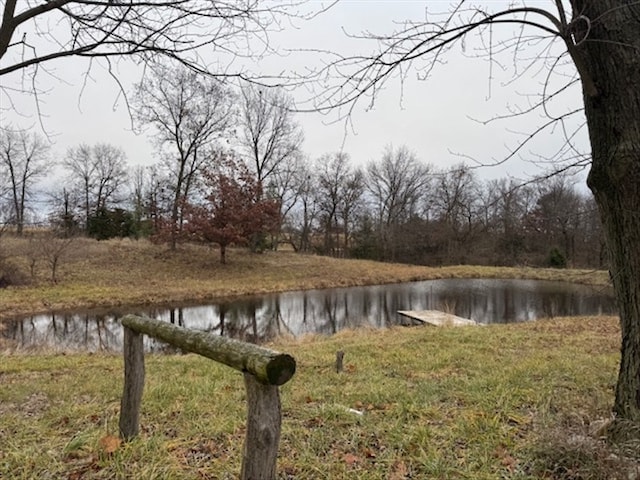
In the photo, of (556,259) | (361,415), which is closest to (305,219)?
(556,259)

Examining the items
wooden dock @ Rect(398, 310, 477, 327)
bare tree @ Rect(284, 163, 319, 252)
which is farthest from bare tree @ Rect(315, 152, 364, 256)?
wooden dock @ Rect(398, 310, 477, 327)

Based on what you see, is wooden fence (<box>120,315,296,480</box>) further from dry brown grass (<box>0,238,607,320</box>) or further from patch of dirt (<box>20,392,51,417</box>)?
dry brown grass (<box>0,238,607,320</box>)

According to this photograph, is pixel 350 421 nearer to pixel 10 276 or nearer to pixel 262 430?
pixel 262 430

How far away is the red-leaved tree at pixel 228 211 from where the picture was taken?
19.2 m

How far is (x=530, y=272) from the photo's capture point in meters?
24.2

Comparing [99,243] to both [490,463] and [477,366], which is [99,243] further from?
[490,463]

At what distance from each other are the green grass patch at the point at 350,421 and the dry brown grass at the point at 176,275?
9.64m

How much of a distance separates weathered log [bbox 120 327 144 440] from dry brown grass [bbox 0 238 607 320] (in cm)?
1152

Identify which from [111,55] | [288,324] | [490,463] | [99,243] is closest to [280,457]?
[490,463]

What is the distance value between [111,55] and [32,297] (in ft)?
42.6

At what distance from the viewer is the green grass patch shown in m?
2.18

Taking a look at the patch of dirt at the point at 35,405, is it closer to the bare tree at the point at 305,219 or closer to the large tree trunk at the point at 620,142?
the large tree trunk at the point at 620,142

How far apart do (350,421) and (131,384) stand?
54.7 inches

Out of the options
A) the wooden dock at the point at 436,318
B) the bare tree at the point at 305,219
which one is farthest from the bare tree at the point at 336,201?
the wooden dock at the point at 436,318
